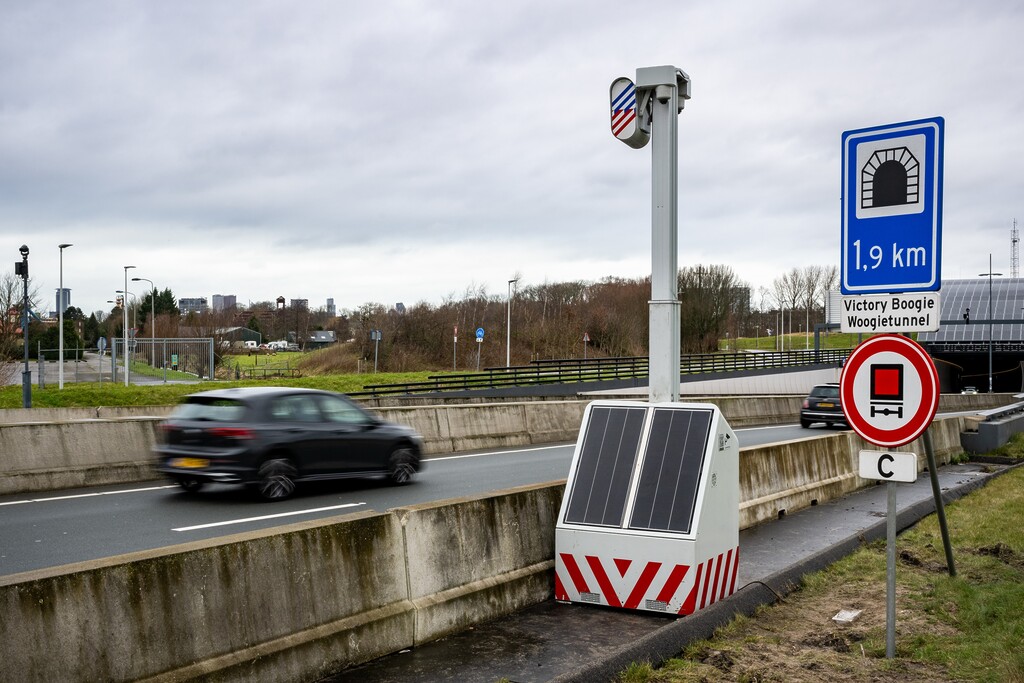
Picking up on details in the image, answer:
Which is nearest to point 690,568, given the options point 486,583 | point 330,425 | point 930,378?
point 486,583

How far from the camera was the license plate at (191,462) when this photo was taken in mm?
12906

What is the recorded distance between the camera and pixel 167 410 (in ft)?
88.7

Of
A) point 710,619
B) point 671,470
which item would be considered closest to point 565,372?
point 671,470

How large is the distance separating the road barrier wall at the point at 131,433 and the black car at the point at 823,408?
4419 mm

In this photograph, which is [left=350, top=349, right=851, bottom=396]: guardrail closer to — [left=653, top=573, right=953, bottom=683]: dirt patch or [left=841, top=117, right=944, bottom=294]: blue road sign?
[left=653, top=573, right=953, bottom=683]: dirt patch

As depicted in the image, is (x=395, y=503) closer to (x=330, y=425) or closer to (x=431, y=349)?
(x=330, y=425)

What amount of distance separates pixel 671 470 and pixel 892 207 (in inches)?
101

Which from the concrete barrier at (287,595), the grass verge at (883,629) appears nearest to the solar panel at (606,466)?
the concrete barrier at (287,595)

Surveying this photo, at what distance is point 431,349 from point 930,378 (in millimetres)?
67929

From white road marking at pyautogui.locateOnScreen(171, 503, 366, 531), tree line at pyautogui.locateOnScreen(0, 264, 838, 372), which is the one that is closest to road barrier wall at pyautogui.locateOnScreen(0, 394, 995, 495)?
white road marking at pyautogui.locateOnScreen(171, 503, 366, 531)

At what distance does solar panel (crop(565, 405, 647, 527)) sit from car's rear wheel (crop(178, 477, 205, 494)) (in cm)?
723

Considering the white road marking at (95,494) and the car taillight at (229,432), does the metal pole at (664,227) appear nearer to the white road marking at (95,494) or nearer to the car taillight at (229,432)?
the car taillight at (229,432)

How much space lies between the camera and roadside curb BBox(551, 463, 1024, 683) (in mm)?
5773

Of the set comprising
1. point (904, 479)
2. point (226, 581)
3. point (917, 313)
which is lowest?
point (226, 581)
